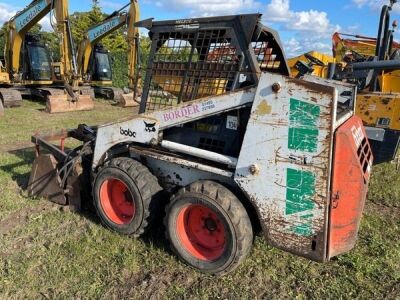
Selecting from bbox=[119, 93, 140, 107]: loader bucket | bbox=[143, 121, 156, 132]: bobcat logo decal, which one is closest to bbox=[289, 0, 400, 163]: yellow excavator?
bbox=[143, 121, 156, 132]: bobcat logo decal

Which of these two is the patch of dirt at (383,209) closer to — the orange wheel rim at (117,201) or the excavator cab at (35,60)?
the orange wheel rim at (117,201)

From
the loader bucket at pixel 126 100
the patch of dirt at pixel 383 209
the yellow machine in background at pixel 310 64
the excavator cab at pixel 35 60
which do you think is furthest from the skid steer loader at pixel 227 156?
the excavator cab at pixel 35 60

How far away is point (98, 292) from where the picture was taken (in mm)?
3160

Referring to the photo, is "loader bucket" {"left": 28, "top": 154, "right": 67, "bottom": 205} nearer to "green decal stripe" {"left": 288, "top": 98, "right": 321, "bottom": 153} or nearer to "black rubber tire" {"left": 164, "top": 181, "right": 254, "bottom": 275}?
"black rubber tire" {"left": 164, "top": 181, "right": 254, "bottom": 275}

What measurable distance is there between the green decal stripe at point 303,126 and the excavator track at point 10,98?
39.1 ft

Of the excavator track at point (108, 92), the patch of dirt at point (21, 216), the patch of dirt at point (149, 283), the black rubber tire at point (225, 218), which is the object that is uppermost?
the excavator track at point (108, 92)

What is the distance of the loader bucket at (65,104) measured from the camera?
40.8ft

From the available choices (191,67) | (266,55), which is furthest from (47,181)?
(266,55)

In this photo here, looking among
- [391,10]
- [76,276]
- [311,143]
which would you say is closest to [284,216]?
[311,143]

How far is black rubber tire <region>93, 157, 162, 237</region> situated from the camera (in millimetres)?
3684

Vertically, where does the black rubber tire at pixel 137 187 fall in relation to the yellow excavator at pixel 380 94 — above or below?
below

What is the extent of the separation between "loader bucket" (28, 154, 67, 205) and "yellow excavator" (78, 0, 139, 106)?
7376 mm

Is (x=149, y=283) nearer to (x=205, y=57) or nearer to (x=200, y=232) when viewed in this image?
(x=200, y=232)

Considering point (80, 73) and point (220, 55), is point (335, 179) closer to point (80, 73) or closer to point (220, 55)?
point (220, 55)
